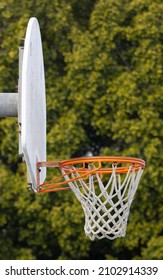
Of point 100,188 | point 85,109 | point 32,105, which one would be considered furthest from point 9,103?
point 85,109

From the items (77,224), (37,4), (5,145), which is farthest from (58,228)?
(37,4)

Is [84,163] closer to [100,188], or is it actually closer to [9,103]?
[100,188]

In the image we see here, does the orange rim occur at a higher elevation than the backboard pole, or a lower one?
lower

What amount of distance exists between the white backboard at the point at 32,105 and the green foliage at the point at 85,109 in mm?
2502

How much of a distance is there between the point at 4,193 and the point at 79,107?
97 centimetres

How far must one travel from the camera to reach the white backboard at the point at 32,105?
4.08 metres

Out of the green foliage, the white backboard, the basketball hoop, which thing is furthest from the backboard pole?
the green foliage

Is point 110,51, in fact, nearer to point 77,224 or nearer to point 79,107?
point 79,107

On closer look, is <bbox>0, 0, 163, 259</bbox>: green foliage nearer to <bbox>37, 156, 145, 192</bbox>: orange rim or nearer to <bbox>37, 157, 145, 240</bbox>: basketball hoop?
<bbox>37, 157, 145, 240</bbox>: basketball hoop

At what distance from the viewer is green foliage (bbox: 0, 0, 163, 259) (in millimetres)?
7668

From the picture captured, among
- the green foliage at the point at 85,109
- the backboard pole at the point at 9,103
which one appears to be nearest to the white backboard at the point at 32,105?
the backboard pole at the point at 9,103

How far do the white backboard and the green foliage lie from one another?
250 cm

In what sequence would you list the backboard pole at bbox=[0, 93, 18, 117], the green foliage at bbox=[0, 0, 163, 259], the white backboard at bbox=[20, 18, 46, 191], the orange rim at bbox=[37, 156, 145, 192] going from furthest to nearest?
the green foliage at bbox=[0, 0, 163, 259], the orange rim at bbox=[37, 156, 145, 192], the backboard pole at bbox=[0, 93, 18, 117], the white backboard at bbox=[20, 18, 46, 191]

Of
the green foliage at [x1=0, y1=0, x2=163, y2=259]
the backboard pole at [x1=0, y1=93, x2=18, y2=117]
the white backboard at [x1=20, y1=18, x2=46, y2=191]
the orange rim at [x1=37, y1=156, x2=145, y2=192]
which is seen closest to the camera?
the white backboard at [x1=20, y1=18, x2=46, y2=191]
